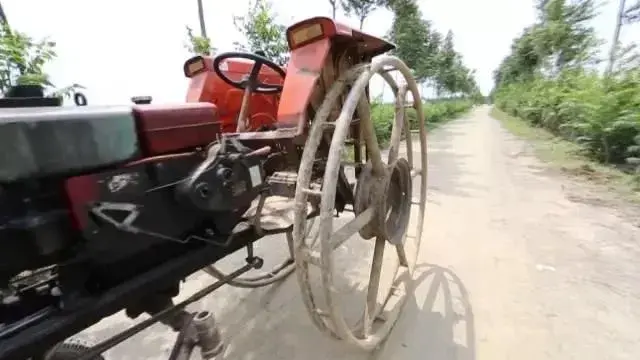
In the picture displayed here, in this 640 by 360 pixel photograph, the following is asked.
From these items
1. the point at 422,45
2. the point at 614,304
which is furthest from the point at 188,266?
the point at 422,45

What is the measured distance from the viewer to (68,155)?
0.92 metres

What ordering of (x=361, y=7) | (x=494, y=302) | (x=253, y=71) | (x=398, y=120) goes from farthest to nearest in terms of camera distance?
(x=361, y=7) < (x=494, y=302) < (x=398, y=120) < (x=253, y=71)

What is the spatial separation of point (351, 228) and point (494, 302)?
139cm

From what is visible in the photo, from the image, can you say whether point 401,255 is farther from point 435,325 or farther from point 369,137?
point 369,137

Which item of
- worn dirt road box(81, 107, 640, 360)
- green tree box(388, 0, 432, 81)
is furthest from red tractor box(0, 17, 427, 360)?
green tree box(388, 0, 432, 81)

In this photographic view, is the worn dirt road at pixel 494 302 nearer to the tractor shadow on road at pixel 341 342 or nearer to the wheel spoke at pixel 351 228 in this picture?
the tractor shadow on road at pixel 341 342

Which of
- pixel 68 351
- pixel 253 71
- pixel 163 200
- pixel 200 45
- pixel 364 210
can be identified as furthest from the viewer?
pixel 200 45

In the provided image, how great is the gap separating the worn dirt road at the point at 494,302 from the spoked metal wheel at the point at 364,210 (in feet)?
0.69

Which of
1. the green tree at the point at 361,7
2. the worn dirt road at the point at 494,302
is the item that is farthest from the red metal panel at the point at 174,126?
the green tree at the point at 361,7

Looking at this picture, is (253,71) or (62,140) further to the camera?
(253,71)

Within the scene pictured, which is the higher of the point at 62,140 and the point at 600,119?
the point at 62,140

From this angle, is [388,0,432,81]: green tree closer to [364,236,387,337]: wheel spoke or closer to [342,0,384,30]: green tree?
[342,0,384,30]: green tree

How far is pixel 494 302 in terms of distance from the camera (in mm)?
2375

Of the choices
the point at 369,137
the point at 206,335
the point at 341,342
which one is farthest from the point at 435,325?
the point at 206,335
